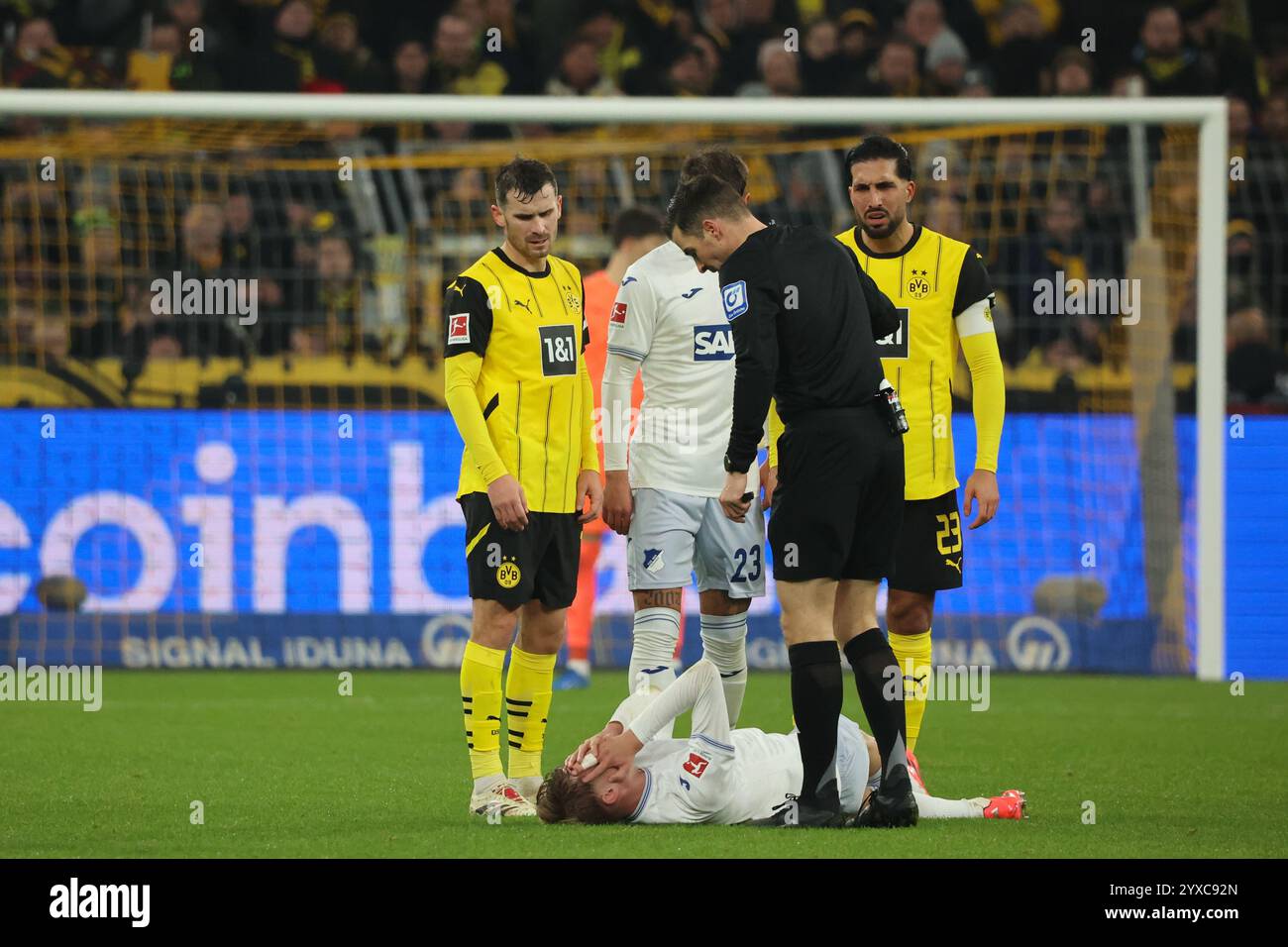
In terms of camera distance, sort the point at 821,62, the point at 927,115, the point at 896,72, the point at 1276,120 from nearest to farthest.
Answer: the point at 927,115 → the point at 896,72 → the point at 821,62 → the point at 1276,120

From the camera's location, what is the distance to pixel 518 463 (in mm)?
6219

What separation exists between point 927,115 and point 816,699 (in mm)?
5657

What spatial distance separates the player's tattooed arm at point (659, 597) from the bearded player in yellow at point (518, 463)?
46cm

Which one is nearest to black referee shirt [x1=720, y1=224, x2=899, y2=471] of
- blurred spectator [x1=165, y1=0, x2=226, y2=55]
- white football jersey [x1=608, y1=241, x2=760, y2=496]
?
white football jersey [x1=608, y1=241, x2=760, y2=496]

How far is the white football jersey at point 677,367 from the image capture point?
6.74 meters

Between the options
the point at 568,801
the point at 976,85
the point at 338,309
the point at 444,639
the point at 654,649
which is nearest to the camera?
the point at 568,801

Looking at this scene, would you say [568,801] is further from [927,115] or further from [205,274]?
[205,274]

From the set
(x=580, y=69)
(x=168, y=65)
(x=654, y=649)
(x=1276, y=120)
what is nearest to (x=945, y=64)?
(x=1276, y=120)

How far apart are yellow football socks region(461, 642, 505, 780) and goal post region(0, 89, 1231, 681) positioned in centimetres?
480

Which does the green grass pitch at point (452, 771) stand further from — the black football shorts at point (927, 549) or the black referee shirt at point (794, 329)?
the black referee shirt at point (794, 329)

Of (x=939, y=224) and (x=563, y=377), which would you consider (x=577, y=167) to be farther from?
(x=563, y=377)

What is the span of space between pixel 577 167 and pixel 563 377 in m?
6.95

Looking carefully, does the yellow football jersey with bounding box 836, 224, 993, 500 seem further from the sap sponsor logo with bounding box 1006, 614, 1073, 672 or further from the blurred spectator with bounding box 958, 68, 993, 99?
A: the blurred spectator with bounding box 958, 68, 993, 99

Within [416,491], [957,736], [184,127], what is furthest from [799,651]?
[184,127]
